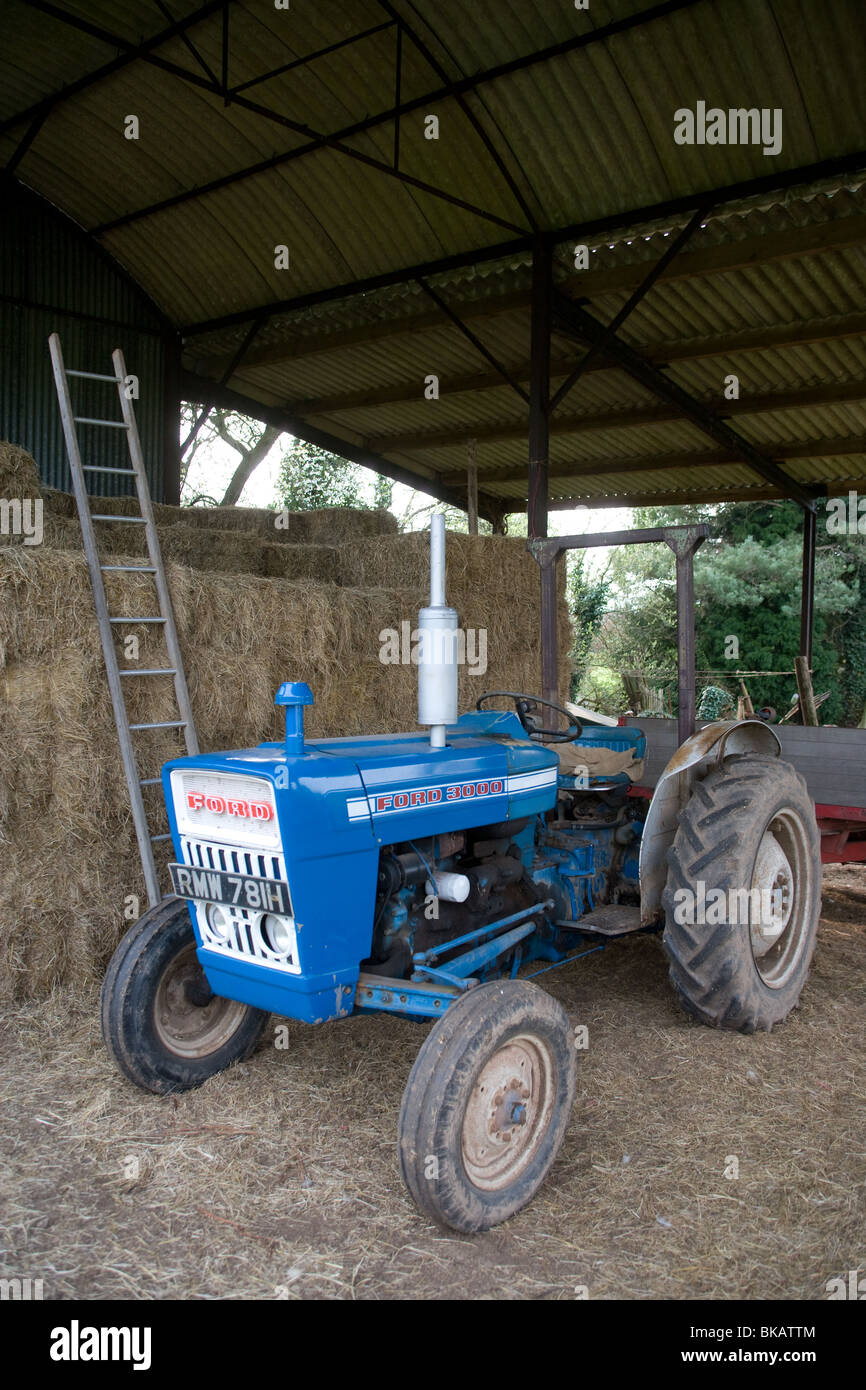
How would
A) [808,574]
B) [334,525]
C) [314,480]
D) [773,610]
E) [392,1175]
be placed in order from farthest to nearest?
[314,480] < [773,610] < [808,574] < [334,525] < [392,1175]

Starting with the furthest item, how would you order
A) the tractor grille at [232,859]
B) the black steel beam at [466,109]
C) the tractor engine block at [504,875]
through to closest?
the black steel beam at [466,109]
the tractor engine block at [504,875]
the tractor grille at [232,859]

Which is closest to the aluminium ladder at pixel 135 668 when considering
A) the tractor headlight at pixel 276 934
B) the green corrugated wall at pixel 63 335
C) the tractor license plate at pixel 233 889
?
the tractor license plate at pixel 233 889

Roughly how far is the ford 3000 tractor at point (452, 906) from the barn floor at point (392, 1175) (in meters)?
0.15

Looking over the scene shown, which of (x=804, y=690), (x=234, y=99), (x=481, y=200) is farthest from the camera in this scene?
(x=804, y=690)

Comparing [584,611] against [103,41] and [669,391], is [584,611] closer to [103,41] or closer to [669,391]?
[669,391]

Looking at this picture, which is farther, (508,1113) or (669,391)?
(669,391)

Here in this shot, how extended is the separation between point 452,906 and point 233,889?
0.79 meters

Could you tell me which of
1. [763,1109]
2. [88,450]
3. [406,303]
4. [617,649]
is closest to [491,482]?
[406,303]

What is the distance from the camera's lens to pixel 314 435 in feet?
44.0

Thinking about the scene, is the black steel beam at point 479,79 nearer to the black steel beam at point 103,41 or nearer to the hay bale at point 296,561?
the black steel beam at point 103,41

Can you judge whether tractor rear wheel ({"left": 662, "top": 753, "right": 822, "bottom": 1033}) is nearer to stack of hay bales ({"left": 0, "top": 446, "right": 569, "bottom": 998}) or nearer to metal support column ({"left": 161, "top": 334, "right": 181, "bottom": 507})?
stack of hay bales ({"left": 0, "top": 446, "right": 569, "bottom": 998})

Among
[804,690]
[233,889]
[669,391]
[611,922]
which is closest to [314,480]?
[669,391]

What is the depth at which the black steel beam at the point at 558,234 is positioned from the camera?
22.1 ft

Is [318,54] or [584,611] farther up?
[318,54]
